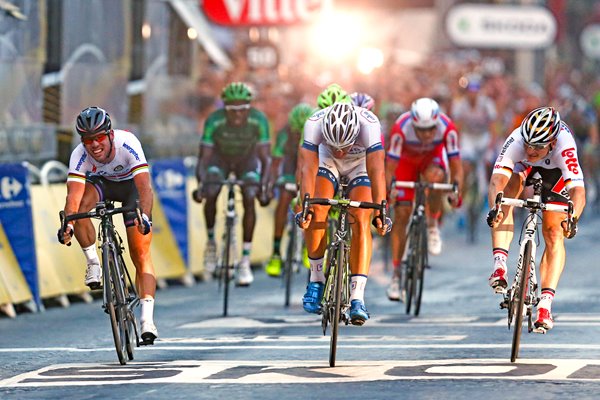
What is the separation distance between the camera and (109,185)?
1389 centimetres

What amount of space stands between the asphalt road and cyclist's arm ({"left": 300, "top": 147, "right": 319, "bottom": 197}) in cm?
121

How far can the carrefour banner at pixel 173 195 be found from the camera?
21.0 metres

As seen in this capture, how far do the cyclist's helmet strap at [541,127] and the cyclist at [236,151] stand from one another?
506 centimetres

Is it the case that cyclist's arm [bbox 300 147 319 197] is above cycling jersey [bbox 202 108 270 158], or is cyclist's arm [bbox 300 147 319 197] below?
below

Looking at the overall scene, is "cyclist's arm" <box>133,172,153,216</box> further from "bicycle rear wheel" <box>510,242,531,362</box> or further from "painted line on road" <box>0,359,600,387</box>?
"bicycle rear wheel" <box>510,242,531,362</box>

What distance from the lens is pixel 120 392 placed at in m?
12.0

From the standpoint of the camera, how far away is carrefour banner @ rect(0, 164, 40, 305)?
1766 cm

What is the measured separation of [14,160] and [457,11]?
16833 millimetres

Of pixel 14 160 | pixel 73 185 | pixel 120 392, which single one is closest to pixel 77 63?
pixel 14 160

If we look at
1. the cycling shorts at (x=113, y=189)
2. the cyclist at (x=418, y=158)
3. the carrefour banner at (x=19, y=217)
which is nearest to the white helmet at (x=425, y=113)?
the cyclist at (x=418, y=158)

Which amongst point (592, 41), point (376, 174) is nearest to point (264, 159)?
point (376, 174)

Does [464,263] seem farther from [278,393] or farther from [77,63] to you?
[278,393]

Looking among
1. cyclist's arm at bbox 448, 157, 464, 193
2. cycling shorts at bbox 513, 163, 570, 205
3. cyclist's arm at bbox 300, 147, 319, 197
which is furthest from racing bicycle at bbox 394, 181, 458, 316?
cycling shorts at bbox 513, 163, 570, 205

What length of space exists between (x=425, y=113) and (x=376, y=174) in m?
3.58
